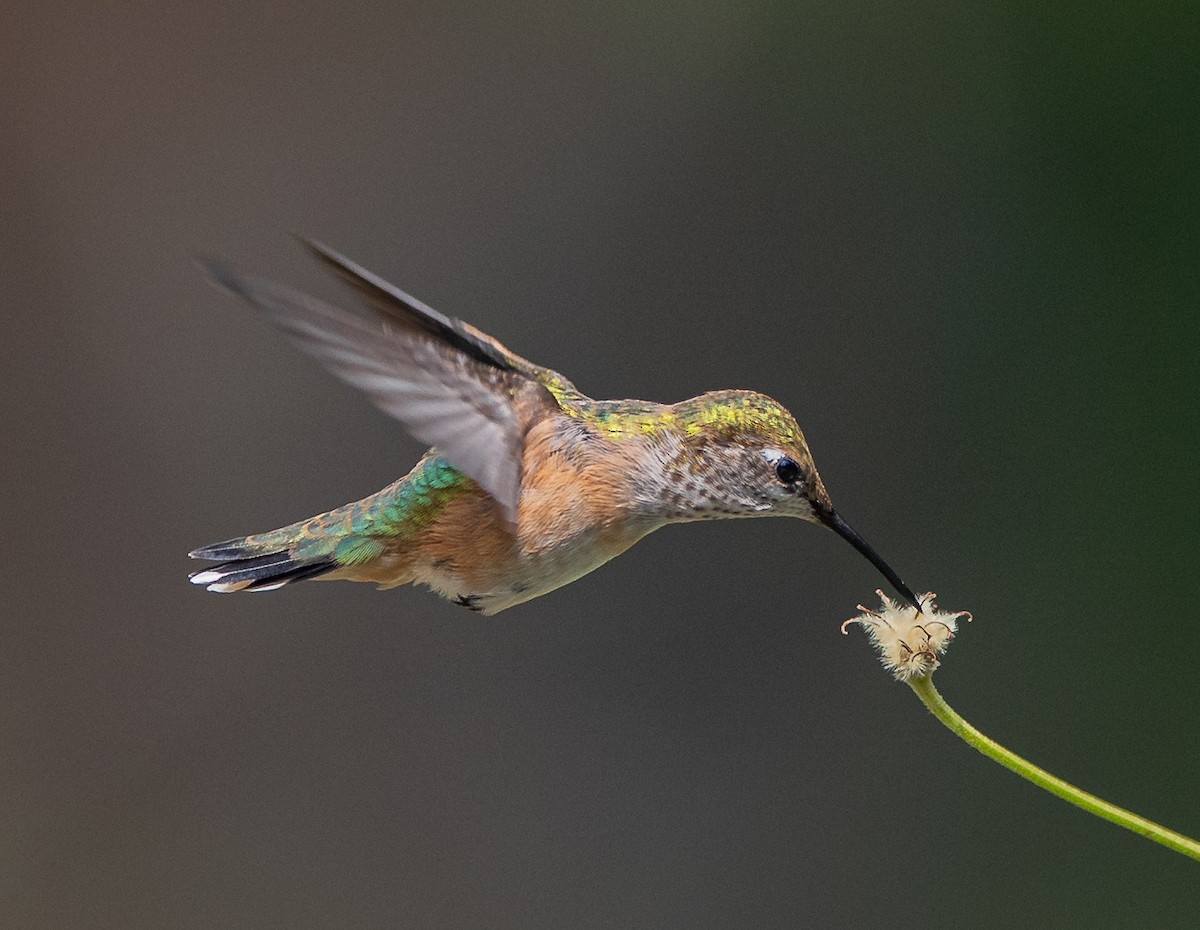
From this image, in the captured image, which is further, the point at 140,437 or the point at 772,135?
the point at 772,135

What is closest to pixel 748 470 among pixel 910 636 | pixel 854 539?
pixel 854 539

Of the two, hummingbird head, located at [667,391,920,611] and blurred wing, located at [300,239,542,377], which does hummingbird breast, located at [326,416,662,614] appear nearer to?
hummingbird head, located at [667,391,920,611]

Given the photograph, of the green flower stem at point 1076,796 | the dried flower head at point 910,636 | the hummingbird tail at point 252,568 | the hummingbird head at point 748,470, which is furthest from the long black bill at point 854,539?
the hummingbird tail at point 252,568

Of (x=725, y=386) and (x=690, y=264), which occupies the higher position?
(x=690, y=264)

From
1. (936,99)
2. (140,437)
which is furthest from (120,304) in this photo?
(936,99)

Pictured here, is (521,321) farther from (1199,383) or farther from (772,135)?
(1199,383)

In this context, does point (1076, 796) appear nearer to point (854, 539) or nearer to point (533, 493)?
point (854, 539)

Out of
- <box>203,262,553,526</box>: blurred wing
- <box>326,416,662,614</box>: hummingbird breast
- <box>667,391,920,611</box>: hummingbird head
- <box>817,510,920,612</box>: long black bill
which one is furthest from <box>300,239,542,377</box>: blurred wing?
<box>817,510,920,612</box>: long black bill

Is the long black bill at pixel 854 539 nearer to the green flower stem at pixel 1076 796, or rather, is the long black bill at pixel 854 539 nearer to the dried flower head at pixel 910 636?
the dried flower head at pixel 910 636
